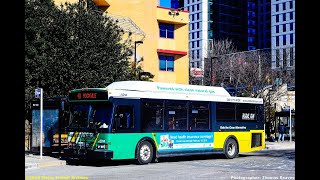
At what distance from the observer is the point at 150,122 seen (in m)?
18.4

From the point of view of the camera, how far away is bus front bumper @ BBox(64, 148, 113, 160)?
16.9 meters

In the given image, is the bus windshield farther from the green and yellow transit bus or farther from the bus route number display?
the bus route number display

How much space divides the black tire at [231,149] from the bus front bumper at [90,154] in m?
6.60

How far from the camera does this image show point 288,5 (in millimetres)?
129250

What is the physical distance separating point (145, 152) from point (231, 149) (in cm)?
538

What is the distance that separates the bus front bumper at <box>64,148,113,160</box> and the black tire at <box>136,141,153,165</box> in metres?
1.31

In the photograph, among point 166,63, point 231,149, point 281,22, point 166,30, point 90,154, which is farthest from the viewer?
point 281,22

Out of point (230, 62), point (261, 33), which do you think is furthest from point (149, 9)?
point (261, 33)

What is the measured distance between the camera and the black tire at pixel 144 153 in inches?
704

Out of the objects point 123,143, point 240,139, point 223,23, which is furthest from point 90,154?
point 223,23

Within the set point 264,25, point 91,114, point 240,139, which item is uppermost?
point 264,25

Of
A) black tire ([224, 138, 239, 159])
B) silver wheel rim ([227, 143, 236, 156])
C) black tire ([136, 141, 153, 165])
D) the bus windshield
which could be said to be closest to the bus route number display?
the bus windshield

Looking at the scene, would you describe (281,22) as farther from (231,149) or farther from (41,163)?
(41,163)
